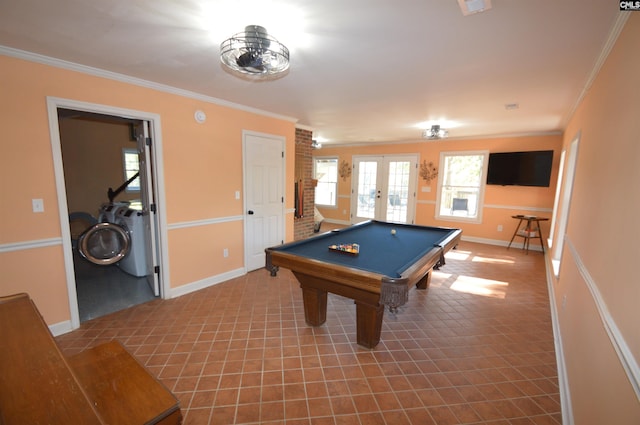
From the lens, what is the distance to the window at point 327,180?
27.7 ft

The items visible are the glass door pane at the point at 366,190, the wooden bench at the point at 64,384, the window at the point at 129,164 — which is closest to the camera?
the wooden bench at the point at 64,384

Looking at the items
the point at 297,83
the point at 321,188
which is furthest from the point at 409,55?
the point at 321,188

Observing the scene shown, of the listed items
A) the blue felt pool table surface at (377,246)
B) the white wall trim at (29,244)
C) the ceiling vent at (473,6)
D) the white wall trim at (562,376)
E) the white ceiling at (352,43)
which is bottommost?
the white wall trim at (562,376)

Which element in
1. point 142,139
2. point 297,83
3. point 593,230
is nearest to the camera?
point 593,230

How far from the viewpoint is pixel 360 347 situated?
7.93 ft

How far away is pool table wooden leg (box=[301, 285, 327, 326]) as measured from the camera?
2.64 meters

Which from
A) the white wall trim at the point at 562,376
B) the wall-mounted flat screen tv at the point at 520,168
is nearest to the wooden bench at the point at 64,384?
the white wall trim at the point at 562,376

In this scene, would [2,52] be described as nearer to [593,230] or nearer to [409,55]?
[409,55]

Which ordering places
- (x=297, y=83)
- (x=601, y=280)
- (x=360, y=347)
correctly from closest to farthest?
(x=601, y=280)
(x=360, y=347)
(x=297, y=83)

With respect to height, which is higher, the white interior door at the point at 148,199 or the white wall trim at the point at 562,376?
the white interior door at the point at 148,199

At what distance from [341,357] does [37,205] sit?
2887 mm

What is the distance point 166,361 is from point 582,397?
108 inches

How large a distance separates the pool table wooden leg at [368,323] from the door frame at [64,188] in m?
2.32

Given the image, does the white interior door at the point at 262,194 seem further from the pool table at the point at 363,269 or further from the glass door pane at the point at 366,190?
the glass door pane at the point at 366,190
